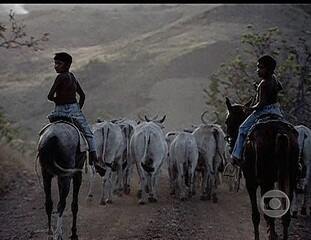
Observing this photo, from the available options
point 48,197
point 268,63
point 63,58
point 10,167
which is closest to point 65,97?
point 63,58

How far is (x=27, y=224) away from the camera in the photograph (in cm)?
947

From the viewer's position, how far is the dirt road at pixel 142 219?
8.69 meters

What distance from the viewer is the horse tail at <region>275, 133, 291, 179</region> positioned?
692 centimetres

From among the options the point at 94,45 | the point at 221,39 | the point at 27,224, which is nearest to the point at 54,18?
the point at 94,45

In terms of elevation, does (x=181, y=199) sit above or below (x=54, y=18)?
below

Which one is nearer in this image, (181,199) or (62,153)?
(62,153)

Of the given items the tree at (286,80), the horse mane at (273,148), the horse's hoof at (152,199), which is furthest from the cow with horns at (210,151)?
the horse mane at (273,148)

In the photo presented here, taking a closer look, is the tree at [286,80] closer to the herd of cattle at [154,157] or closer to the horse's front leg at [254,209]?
the herd of cattle at [154,157]

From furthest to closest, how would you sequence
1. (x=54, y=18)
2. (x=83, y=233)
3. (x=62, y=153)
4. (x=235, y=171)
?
(x=54, y=18) → (x=235, y=171) → (x=83, y=233) → (x=62, y=153)

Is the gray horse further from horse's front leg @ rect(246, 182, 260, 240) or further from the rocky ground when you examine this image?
horse's front leg @ rect(246, 182, 260, 240)

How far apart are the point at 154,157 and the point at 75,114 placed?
3.79 metres

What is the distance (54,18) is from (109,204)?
102ft

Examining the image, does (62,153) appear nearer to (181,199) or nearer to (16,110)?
(181,199)

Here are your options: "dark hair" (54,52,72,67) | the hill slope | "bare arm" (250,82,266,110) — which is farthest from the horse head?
the hill slope
